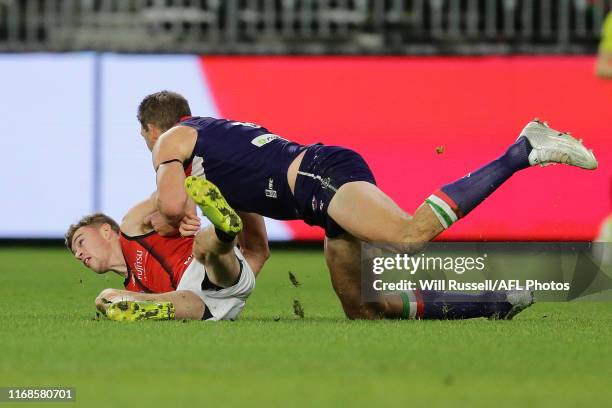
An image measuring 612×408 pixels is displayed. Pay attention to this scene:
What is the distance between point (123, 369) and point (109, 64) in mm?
7969

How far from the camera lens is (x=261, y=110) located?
1271 centimetres

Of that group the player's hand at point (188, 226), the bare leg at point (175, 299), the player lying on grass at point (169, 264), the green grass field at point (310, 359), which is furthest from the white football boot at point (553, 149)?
the bare leg at point (175, 299)

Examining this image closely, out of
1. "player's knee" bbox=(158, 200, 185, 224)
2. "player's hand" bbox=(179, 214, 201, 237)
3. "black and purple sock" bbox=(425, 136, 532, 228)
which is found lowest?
"player's hand" bbox=(179, 214, 201, 237)

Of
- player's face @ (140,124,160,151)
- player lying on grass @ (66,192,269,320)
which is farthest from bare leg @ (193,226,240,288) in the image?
player's face @ (140,124,160,151)

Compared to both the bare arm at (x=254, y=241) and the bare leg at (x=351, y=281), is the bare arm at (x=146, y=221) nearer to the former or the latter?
the bare arm at (x=254, y=241)

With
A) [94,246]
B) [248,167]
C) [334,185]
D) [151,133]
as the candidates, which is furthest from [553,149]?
[94,246]

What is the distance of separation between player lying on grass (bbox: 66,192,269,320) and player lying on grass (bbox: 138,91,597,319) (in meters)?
0.29

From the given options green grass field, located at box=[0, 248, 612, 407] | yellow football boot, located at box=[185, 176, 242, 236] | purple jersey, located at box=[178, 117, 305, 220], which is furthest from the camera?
purple jersey, located at box=[178, 117, 305, 220]

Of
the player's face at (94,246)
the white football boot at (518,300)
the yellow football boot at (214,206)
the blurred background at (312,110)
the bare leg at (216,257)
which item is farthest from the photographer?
the blurred background at (312,110)

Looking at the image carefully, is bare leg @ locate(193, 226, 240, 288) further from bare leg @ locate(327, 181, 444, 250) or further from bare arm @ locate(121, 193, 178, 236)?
bare leg @ locate(327, 181, 444, 250)

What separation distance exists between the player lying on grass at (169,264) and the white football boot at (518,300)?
1.39 meters

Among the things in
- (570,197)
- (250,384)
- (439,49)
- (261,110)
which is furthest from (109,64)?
(250,384)

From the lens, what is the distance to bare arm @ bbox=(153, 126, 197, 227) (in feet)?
22.0

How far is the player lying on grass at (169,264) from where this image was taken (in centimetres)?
677
